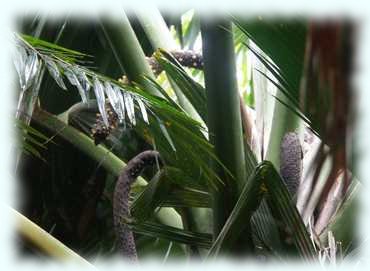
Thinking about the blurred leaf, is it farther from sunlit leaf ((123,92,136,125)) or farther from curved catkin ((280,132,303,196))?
sunlit leaf ((123,92,136,125))

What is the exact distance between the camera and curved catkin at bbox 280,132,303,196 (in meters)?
1.22

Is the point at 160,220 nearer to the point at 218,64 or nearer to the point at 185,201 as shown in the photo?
the point at 185,201

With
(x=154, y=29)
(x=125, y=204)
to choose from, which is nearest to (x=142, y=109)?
(x=125, y=204)

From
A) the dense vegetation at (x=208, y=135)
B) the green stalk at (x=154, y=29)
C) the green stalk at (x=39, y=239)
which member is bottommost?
the green stalk at (x=39, y=239)

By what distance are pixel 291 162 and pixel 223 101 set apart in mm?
239

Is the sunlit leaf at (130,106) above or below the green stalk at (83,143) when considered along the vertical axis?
above

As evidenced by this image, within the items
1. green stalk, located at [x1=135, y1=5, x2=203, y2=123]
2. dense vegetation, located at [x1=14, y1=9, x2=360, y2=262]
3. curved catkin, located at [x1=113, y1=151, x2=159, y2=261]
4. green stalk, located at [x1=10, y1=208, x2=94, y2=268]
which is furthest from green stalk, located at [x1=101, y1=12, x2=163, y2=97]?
green stalk, located at [x1=10, y1=208, x2=94, y2=268]

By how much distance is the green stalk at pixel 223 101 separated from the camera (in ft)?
3.47

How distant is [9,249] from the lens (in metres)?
1.05

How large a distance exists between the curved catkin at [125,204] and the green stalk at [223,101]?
0.72ft

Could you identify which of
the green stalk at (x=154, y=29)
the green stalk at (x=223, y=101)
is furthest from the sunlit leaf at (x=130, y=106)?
the green stalk at (x=154, y=29)

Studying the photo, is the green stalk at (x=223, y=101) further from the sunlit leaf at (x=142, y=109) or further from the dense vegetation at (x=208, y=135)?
the sunlit leaf at (x=142, y=109)

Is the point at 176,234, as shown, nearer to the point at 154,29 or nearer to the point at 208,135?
the point at 208,135

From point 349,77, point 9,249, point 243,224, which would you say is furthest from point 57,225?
point 349,77
